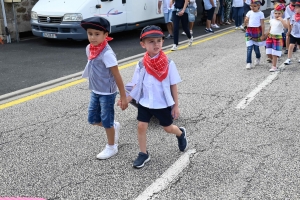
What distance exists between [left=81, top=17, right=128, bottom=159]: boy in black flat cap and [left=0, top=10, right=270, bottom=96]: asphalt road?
3212 millimetres

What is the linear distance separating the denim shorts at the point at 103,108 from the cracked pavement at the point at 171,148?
1.36ft

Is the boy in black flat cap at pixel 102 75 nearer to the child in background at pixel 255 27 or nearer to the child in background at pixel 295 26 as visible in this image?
the child in background at pixel 255 27

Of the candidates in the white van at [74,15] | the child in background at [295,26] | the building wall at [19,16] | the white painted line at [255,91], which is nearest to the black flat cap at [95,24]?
the white painted line at [255,91]

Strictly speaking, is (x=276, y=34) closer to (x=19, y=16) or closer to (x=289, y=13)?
(x=289, y=13)

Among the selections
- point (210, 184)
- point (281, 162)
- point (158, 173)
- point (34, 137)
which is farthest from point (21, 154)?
point (281, 162)

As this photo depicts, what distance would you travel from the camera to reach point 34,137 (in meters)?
4.73

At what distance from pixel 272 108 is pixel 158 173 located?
253cm

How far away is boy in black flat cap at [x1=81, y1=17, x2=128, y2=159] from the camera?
379 cm

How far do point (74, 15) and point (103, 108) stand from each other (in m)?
6.96

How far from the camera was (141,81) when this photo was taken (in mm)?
3822

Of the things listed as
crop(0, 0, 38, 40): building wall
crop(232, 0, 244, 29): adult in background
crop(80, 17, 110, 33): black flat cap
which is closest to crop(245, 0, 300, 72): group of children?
crop(80, 17, 110, 33): black flat cap

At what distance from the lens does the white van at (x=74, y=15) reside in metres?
10.4

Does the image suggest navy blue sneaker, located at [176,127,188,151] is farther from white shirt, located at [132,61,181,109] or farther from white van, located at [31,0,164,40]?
white van, located at [31,0,164,40]

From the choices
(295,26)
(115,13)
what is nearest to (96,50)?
(295,26)
